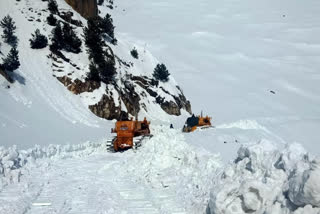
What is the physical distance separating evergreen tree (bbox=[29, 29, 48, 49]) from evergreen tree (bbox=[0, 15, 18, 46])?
1.28 m

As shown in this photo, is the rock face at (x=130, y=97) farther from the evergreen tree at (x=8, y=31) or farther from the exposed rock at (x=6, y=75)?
the evergreen tree at (x=8, y=31)

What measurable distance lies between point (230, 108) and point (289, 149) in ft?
102

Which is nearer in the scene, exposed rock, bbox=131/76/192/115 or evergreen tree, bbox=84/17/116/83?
evergreen tree, bbox=84/17/116/83

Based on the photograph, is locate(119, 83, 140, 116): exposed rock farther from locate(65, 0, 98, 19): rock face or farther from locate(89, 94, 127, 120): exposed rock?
locate(65, 0, 98, 19): rock face

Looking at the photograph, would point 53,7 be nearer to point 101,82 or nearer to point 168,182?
point 101,82

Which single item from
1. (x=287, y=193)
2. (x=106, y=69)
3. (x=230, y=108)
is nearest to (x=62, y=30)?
(x=106, y=69)

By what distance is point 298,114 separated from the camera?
127 feet

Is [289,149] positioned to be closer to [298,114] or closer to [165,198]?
[165,198]

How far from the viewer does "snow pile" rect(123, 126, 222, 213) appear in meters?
8.95

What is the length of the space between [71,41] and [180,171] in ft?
68.0

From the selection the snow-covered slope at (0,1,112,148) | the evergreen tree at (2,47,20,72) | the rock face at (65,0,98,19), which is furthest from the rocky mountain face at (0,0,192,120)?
the evergreen tree at (2,47,20,72)

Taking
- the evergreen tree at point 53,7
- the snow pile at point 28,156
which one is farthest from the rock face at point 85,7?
the snow pile at point 28,156

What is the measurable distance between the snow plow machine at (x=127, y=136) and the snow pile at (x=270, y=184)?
8708mm

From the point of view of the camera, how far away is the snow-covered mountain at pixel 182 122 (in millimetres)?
7965
